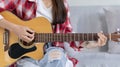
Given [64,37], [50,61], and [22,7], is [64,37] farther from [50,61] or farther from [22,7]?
[22,7]

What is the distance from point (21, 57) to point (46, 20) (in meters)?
0.23

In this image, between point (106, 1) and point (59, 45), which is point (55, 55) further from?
point (106, 1)

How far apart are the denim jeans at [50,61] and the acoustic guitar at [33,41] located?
0.09 feet

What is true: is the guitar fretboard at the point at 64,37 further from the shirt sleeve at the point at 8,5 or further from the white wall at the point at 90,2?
the white wall at the point at 90,2

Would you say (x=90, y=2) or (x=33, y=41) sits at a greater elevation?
(x=90, y=2)

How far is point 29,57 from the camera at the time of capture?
1.27 m

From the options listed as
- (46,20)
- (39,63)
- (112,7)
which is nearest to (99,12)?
(112,7)

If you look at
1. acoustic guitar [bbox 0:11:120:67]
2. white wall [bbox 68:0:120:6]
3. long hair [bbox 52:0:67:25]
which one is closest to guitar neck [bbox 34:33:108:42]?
acoustic guitar [bbox 0:11:120:67]

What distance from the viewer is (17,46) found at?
1259 millimetres

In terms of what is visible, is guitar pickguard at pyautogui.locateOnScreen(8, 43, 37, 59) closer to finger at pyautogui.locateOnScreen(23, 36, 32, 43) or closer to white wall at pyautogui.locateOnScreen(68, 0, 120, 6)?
finger at pyautogui.locateOnScreen(23, 36, 32, 43)

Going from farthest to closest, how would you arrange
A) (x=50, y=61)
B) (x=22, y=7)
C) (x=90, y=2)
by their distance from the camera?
(x=90, y=2) < (x=22, y=7) < (x=50, y=61)

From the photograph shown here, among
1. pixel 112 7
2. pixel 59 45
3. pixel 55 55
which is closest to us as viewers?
pixel 55 55

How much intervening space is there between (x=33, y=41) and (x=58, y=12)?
0.75 ft

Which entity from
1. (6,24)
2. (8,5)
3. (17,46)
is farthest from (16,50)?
(8,5)
